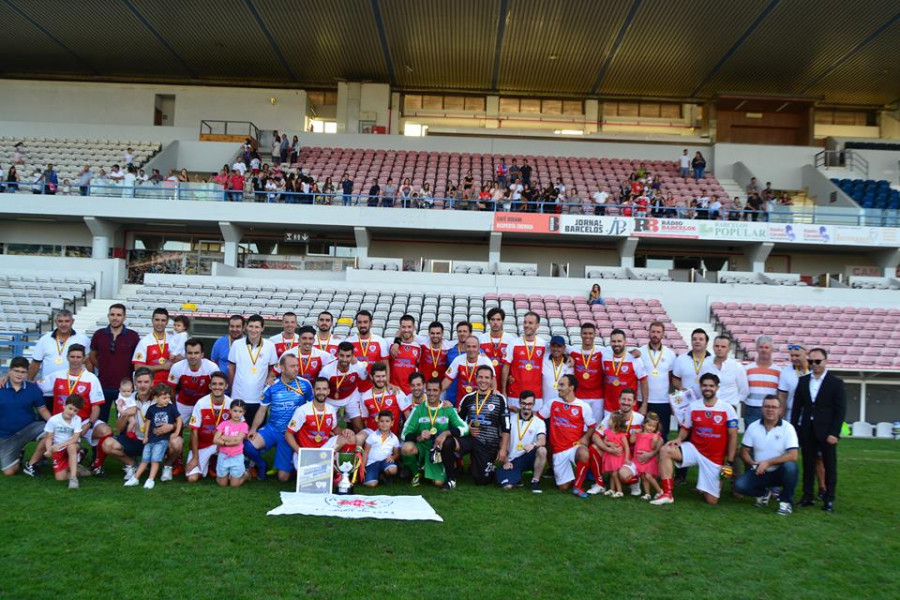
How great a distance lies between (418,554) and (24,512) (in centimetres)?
325

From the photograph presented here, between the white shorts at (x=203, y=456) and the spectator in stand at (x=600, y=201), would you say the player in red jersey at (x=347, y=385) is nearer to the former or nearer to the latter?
the white shorts at (x=203, y=456)

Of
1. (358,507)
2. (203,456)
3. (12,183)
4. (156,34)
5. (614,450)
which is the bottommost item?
(358,507)

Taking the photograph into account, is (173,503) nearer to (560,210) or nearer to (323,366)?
(323,366)

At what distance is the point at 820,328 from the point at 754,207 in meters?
5.64

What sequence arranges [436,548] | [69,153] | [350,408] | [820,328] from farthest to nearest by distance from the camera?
[69,153] → [820,328] → [350,408] → [436,548]

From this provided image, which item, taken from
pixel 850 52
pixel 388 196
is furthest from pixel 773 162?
pixel 388 196

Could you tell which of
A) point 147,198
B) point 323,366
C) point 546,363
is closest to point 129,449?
point 323,366

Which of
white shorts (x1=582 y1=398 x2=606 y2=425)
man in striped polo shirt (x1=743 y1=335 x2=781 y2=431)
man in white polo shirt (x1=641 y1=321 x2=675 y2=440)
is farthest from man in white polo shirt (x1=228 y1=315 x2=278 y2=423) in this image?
man in striped polo shirt (x1=743 y1=335 x2=781 y2=431)

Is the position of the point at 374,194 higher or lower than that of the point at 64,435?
higher

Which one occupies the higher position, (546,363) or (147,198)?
(147,198)

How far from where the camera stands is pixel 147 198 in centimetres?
2066

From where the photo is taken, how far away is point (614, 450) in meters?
6.64

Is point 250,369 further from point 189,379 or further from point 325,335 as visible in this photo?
point 325,335

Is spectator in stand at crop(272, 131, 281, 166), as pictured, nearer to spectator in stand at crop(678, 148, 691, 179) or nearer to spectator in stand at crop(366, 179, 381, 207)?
spectator in stand at crop(366, 179, 381, 207)
